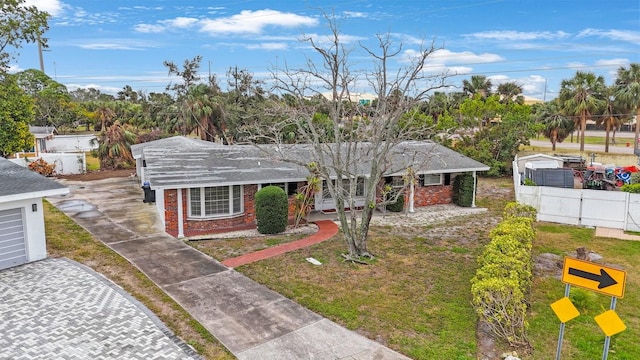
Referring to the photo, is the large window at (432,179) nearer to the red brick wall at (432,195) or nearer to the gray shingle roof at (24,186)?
the red brick wall at (432,195)

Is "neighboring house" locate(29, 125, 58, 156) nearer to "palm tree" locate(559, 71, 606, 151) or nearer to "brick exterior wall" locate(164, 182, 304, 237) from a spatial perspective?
"brick exterior wall" locate(164, 182, 304, 237)

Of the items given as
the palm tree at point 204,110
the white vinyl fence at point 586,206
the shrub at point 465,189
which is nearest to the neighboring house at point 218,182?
the shrub at point 465,189

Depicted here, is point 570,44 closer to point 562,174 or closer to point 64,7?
point 562,174

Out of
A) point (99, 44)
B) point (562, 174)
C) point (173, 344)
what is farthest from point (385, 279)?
point (99, 44)

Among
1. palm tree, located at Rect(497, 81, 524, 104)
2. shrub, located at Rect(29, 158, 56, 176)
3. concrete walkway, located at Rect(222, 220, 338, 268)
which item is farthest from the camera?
palm tree, located at Rect(497, 81, 524, 104)

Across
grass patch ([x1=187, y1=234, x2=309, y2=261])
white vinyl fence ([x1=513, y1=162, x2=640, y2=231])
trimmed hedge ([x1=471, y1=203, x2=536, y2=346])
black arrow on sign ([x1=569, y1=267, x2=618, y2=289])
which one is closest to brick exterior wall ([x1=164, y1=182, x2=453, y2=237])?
grass patch ([x1=187, y1=234, x2=309, y2=261])

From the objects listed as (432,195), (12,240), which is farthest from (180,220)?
(432,195)
